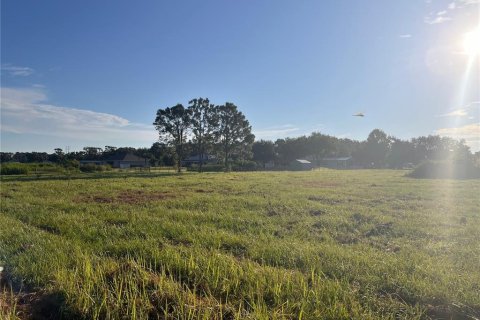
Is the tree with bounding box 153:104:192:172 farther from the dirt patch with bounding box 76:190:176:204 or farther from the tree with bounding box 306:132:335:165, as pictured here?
the tree with bounding box 306:132:335:165

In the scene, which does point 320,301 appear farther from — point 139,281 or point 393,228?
point 393,228

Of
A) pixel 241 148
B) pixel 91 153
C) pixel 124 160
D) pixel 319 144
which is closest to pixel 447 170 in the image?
pixel 241 148

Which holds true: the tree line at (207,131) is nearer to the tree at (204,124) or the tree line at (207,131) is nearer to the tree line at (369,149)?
the tree at (204,124)

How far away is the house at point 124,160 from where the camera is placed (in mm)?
106812

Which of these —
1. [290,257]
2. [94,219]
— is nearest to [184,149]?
[94,219]

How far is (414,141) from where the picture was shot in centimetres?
11600

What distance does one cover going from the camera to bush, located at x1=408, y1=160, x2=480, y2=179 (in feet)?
135

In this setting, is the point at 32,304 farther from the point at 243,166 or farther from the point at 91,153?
the point at 91,153

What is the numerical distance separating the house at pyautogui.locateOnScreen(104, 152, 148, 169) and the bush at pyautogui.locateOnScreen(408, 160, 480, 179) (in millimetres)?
83939

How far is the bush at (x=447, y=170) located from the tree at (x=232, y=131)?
97.3 ft

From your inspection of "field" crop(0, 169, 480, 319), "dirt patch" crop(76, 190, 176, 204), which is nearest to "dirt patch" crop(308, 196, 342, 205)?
"field" crop(0, 169, 480, 319)

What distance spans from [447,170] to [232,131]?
34633mm

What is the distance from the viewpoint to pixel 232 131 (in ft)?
201

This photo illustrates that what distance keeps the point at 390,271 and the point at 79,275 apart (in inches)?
197
